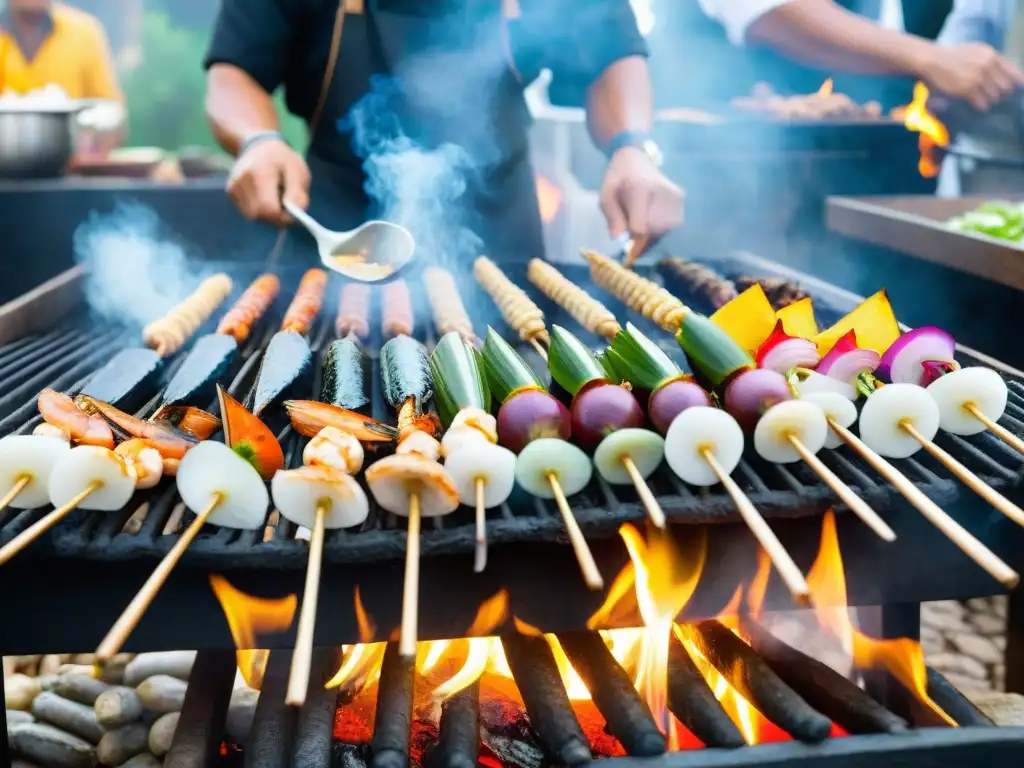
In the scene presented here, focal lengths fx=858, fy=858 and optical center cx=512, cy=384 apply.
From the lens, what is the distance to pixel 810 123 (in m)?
5.99

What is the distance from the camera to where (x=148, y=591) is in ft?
4.65

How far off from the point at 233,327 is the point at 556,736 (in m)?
1.82

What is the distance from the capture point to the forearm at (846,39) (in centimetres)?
552

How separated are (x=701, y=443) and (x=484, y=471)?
0.47m

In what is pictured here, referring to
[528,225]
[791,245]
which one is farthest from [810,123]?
[528,225]

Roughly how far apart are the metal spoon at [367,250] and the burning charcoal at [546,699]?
1803mm

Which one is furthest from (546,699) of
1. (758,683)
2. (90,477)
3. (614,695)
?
(90,477)

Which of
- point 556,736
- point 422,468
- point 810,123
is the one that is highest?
point 810,123

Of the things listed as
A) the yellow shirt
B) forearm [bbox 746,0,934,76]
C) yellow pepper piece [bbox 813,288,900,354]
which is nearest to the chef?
yellow pepper piece [bbox 813,288,900,354]

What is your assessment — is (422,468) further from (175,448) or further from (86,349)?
(86,349)

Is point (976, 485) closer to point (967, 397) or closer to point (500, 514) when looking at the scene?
point (967, 397)

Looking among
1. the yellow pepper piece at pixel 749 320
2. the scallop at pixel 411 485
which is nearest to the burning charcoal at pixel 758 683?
the yellow pepper piece at pixel 749 320

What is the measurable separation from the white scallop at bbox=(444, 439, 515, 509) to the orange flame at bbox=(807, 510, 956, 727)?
76cm

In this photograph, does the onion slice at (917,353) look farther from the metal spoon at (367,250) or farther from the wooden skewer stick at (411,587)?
the metal spoon at (367,250)
